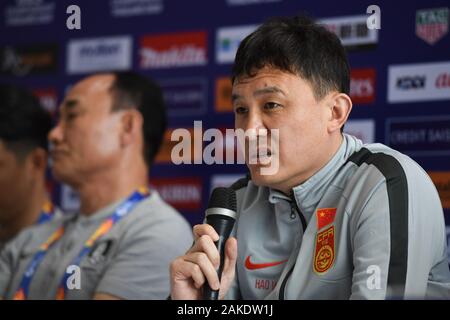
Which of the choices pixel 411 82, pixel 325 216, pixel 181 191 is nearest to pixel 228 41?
pixel 181 191

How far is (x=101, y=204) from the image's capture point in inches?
88.5

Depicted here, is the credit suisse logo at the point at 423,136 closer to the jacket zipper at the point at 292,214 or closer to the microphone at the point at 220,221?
the jacket zipper at the point at 292,214

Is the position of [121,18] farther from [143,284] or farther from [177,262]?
[177,262]

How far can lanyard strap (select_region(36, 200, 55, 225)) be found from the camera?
2.61 m

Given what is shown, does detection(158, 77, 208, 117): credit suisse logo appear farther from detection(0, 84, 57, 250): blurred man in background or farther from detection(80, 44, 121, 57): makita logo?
detection(0, 84, 57, 250): blurred man in background

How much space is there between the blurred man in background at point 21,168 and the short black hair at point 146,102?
1.62 feet

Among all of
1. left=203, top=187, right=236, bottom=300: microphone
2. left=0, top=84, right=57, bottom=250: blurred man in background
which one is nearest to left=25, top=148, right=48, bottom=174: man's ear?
left=0, top=84, right=57, bottom=250: blurred man in background

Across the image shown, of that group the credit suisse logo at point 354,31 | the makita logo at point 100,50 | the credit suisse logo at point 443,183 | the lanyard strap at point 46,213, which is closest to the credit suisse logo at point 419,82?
the credit suisse logo at point 354,31

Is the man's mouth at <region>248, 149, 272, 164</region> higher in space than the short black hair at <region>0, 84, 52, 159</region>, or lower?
higher

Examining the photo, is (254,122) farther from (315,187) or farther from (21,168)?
(21,168)

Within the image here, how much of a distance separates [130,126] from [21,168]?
630mm

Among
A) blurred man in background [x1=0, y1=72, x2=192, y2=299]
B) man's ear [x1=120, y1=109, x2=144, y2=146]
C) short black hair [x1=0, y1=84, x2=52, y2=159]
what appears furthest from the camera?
short black hair [x1=0, y1=84, x2=52, y2=159]

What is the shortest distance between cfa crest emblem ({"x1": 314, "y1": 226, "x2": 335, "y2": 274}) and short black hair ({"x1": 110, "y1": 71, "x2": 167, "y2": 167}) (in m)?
1.12
